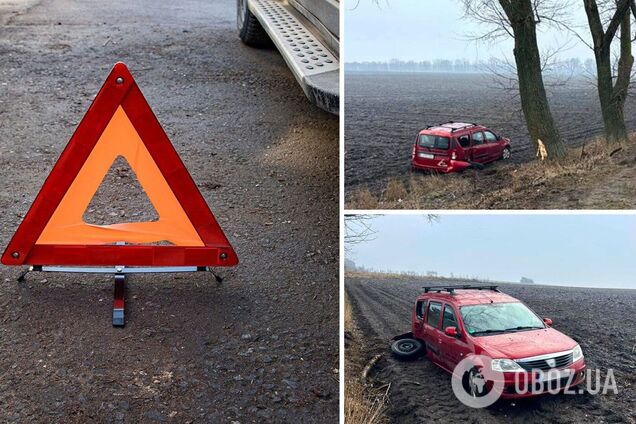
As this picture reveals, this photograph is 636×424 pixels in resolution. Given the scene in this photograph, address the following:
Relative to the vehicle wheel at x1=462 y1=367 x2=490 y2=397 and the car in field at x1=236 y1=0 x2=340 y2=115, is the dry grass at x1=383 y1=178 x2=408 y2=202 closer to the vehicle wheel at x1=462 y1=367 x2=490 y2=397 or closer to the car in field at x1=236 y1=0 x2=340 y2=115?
the vehicle wheel at x1=462 y1=367 x2=490 y2=397

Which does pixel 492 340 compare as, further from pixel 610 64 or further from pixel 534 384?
pixel 610 64

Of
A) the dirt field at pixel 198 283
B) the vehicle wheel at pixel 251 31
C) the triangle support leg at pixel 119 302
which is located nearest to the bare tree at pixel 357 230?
the dirt field at pixel 198 283

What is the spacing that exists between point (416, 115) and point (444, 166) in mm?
201

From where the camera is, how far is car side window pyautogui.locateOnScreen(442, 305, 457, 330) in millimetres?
2252

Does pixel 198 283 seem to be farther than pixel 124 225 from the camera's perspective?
Yes

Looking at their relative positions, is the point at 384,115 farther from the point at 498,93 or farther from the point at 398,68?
the point at 498,93

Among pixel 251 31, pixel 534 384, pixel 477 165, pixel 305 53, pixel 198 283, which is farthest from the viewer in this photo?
pixel 251 31

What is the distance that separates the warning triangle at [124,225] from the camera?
3.43 metres

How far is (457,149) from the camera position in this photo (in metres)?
2.35

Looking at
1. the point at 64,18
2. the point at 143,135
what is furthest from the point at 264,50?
the point at 143,135

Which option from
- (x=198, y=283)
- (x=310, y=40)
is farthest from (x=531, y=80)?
(x=310, y=40)

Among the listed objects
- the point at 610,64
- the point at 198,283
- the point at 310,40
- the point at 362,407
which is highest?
the point at 610,64

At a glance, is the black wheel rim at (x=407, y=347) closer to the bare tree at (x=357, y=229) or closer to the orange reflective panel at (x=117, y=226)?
the bare tree at (x=357, y=229)

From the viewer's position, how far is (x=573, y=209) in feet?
7.14
